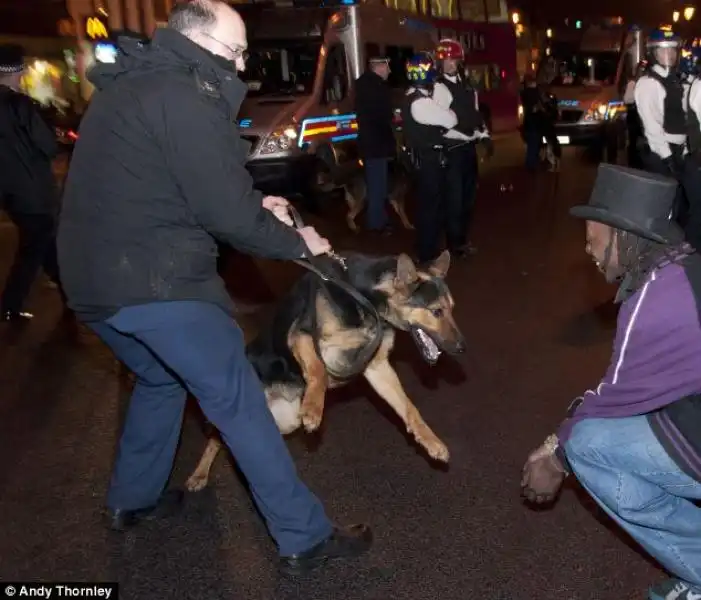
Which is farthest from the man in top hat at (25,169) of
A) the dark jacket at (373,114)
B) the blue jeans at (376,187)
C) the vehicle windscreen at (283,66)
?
the vehicle windscreen at (283,66)

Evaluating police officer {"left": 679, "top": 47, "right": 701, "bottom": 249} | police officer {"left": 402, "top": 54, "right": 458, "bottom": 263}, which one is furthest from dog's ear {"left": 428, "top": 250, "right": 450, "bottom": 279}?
police officer {"left": 402, "top": 54, "right": 458, "bottom": 263}

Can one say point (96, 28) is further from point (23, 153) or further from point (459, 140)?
point (459, 140)

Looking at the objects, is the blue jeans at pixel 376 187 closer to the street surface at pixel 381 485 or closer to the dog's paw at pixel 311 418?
the street surface at pixel 381 485

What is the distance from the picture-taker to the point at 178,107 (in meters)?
2.75

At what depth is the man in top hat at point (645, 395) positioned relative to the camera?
2.48 metres

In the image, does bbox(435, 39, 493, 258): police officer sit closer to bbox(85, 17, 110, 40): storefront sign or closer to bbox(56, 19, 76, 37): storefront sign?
bbox(85, 17, 110, 40): storefront sign

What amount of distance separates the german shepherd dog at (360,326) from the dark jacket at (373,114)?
721 cm

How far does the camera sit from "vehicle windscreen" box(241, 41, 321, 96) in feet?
43.6

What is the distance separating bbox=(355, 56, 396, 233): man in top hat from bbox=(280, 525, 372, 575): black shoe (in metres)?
7.98

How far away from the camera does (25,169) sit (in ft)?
23.2

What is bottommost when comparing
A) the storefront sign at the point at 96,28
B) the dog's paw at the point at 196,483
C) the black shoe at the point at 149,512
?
the dog's paw at the point at 196,483

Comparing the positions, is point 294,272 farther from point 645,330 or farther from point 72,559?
point 645,330

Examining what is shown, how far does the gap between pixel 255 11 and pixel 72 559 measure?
457 inches

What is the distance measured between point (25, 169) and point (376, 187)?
5.26 meters
